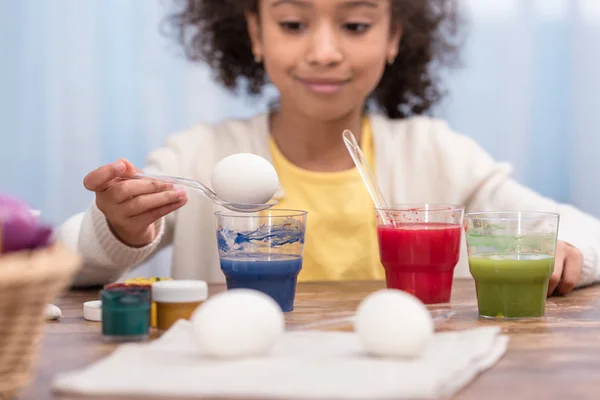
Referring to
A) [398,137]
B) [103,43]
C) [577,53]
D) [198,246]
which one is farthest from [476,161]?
[103,43]

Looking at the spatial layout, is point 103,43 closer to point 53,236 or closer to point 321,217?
point 321,217

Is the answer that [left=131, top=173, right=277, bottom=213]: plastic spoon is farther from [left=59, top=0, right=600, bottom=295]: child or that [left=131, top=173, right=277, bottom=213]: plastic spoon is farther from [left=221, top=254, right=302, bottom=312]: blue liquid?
[left=59, top=0, right=600, bottom=295]: child

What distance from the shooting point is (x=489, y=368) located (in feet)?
2.48

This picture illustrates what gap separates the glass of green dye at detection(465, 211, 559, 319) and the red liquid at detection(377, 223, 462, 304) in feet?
0.24

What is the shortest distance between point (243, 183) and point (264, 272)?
6.1 inches

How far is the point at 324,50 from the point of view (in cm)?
166

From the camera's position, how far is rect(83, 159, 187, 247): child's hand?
120 cm

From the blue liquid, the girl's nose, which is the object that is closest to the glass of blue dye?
the blue liquid

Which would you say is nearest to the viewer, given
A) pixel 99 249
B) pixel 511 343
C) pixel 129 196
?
pixel 511 343

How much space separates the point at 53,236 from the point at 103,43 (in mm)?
2151

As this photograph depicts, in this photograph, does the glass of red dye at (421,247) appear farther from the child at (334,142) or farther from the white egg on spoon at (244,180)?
the child at (334,142)

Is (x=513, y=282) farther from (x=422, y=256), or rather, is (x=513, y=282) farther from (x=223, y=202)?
(x=223, y=202)

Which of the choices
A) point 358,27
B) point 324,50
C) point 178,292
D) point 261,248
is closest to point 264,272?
point 261,248

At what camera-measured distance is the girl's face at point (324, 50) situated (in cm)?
167
